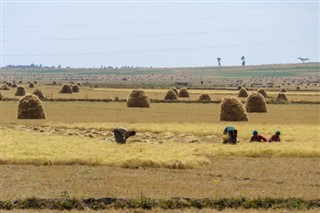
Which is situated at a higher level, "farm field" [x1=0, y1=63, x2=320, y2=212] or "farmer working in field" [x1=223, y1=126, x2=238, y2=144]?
"farmer working in field" [x1=223, y1=126, x2=238, y2=144]

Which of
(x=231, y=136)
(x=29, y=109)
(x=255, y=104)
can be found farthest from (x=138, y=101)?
(x=231, y=136)

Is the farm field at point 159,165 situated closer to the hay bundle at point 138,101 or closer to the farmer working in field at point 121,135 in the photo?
the farmer working in field at point 121,135

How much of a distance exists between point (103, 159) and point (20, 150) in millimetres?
4053

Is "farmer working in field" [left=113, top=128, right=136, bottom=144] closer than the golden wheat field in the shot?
No

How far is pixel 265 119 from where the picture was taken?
46219 mm

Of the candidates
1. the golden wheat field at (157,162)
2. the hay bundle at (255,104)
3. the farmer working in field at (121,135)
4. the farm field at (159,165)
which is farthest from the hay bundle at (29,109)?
the hay bundle at (255,104)

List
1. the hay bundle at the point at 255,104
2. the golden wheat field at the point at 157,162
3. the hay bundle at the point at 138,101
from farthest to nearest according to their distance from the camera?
the hay bundle at the point at 138,101 → the hay bundle at the point at 255,104 → the golden wheat field at the point at 157,162

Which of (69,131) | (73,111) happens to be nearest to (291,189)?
(69,131)

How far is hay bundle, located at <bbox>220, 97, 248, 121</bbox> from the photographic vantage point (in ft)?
145

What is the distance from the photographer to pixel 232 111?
44.5 metres

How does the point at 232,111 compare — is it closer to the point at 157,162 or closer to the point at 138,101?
the point at 138,101

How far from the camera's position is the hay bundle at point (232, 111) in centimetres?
4428

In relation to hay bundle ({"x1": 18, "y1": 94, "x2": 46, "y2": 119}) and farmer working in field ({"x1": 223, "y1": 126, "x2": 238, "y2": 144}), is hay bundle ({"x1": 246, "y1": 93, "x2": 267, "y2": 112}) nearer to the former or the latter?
hay bundle ({"x1": 18, "y1": 94, "x2": 46, "y2": 119})

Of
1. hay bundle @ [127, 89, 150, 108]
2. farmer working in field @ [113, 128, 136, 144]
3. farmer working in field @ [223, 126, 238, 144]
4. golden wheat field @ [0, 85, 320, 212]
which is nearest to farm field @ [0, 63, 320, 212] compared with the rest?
golden wheat field @ [0, 85, 320, 212]
